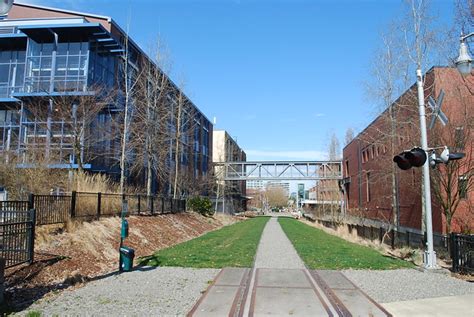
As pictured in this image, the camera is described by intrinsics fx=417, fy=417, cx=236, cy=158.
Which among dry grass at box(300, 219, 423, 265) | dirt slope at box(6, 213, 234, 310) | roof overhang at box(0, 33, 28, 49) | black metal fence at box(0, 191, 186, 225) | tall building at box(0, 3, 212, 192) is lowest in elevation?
dry grass at box(300, 219, 423, 265)

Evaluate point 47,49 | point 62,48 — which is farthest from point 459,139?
point 47,49

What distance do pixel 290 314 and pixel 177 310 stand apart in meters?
1.94

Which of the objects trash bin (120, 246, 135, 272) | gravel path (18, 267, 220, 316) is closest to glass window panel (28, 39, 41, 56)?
trash bin (120, 246, 135, 272)

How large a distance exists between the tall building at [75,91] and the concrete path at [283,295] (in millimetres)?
19597

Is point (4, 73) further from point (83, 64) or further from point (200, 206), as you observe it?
point (200, 206)

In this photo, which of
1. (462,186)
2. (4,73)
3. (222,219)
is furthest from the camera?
(222,219)

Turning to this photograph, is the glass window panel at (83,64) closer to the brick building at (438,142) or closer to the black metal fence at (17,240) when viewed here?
the brick building at (438,142)

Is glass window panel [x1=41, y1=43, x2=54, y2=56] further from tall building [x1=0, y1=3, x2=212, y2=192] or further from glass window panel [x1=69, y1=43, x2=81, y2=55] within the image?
glass window panel [x1=69, y1=43, x2=81, y2=55]

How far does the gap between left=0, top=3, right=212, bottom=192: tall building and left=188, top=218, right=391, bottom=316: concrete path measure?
19.6m

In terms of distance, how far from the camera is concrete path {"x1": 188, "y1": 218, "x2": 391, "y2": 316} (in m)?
7.07

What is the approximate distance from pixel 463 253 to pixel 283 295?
6180 millimetres

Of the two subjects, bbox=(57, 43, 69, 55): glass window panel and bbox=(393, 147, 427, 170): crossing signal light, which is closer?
bbox=(393, 147, 427, 170): crossing signal light

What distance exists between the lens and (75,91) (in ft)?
99.0

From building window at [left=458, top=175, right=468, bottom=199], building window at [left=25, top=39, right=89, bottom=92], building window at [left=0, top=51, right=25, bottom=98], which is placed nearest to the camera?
building window at [left=458, top=175, right=468, bottom=199]
